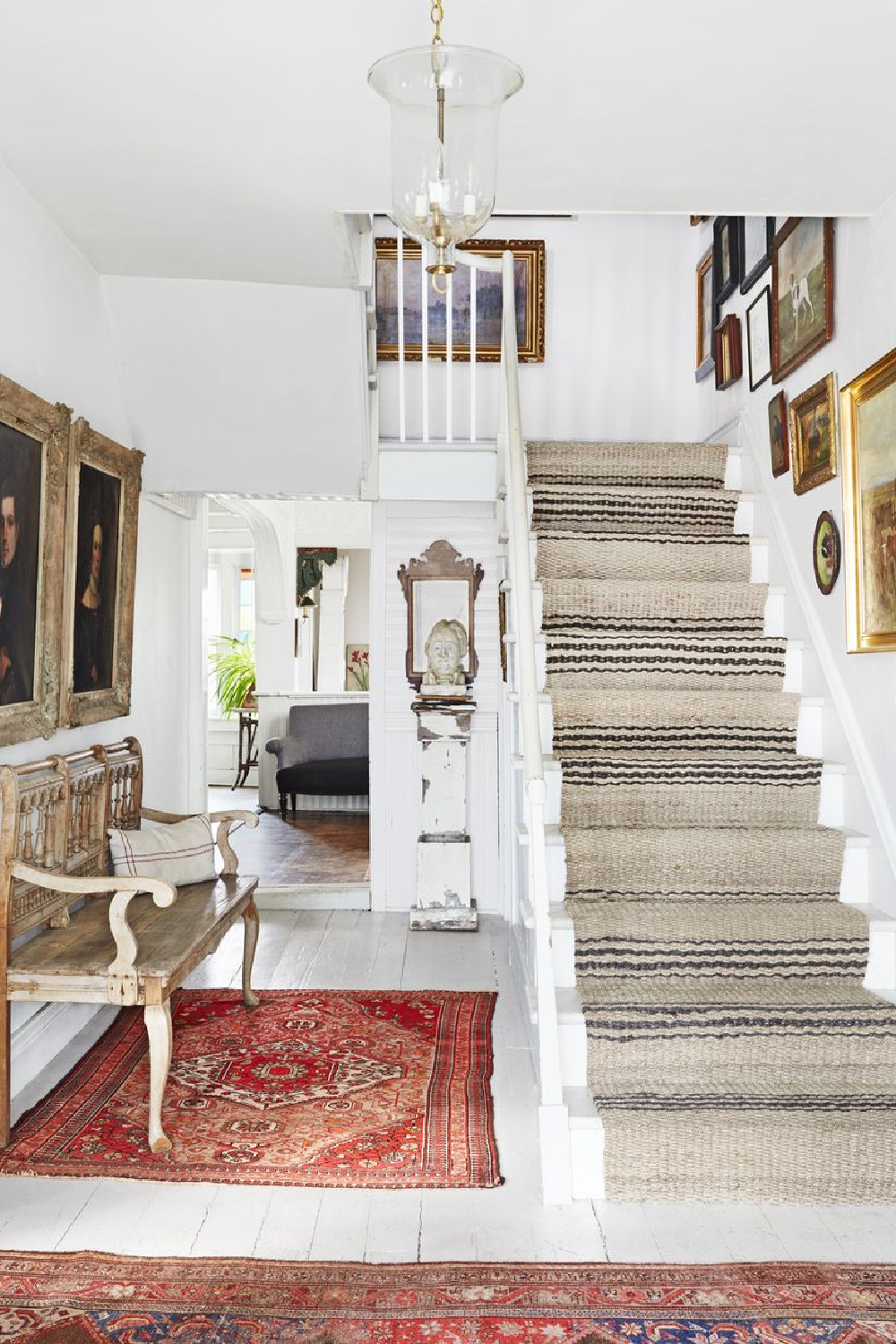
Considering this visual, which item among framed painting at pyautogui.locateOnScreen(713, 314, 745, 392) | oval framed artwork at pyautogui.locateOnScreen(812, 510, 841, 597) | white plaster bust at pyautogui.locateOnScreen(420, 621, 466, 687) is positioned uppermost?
framed painting at pyautogui.locateOnScreen(713, 314, 745, 392)

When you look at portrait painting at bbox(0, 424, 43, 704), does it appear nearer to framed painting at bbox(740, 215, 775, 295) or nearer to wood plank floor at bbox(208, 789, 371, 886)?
wood plank floor at bbox(208, 789, 371, 886)

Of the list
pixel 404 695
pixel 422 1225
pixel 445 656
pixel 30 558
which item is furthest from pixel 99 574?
pixel 422 1225

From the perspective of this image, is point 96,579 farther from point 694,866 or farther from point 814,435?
point 814,435

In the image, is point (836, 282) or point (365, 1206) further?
point (836, 282)

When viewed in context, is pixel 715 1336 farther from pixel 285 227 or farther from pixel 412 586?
pixel 412 586

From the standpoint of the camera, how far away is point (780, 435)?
4.30 metres

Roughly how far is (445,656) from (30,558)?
7.64 ft

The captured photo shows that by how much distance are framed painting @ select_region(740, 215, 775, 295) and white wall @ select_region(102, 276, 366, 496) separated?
5.75 feet

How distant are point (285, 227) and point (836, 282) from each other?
191cm

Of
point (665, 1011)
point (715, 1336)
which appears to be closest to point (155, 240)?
point (665, 1011)

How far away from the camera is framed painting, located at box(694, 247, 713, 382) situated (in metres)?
5.59

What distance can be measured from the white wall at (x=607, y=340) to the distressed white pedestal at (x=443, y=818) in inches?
70.4

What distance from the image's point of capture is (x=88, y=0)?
7.17 ft

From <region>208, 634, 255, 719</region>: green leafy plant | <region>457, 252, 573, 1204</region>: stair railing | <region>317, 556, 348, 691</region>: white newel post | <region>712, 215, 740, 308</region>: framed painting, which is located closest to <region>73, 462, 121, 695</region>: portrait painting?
<region>457, 252, 573, 1204</region>: stair railing
